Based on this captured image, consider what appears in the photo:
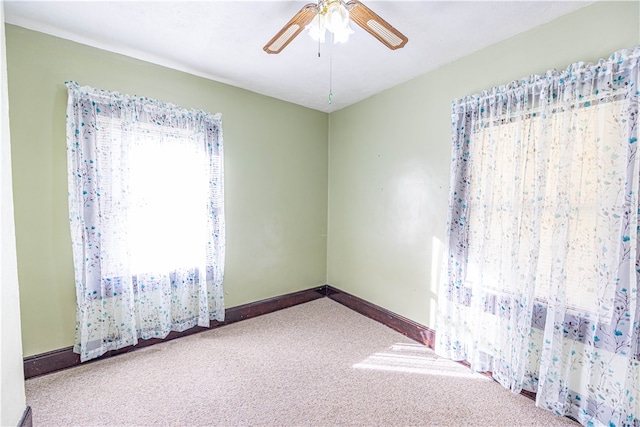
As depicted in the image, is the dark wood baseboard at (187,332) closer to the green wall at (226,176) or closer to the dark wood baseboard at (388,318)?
the green wall at (226,176)

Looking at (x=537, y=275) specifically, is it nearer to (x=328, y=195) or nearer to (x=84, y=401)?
(x=328, y=195)

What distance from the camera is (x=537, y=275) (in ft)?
5.93

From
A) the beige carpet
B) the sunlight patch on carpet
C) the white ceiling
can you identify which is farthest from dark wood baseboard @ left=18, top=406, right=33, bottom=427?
the white ceiling

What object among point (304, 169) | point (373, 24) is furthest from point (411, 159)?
point (373, 24)

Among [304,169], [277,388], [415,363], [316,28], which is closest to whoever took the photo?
[316,28]

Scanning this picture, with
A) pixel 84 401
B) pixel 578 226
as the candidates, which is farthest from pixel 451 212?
pixel 84 401

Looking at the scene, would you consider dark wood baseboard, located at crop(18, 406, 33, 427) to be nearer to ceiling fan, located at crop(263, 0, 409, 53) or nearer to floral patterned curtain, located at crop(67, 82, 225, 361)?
floral patterned curtain, located at crop(67, 82, 225, 361)

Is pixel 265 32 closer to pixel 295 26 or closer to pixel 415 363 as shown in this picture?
pixel 295 26

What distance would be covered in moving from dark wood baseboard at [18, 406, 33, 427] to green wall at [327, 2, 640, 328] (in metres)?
2.69

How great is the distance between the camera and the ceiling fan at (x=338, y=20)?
4.42 ft

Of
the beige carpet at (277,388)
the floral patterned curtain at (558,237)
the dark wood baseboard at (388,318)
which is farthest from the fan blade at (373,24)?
the dark wood baseboard at (388,318)

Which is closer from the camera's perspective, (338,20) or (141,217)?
(338,20)

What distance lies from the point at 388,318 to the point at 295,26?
2.62 m

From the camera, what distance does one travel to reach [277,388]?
1934 mm
